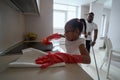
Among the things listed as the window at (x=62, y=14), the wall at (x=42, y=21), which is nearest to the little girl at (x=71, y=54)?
the wall at (x=42, y=21)

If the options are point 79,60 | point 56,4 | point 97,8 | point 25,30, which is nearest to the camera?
point 79,60

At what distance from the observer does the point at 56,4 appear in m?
3.92

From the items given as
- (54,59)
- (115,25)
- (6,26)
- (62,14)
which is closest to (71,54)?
(54,59)

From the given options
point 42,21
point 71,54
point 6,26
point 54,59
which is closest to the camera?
point 54,59

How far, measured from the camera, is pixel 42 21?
175 cm

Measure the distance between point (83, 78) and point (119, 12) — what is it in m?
2.58

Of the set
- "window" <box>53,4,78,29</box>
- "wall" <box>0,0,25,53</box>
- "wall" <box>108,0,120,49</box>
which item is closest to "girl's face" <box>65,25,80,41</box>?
"wall" <box>0,0,25,53</box>

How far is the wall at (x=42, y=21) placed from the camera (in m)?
1.68

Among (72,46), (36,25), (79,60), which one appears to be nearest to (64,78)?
(79,60)

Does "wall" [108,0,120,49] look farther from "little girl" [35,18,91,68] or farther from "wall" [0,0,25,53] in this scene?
"wall" [0,0,25,53]

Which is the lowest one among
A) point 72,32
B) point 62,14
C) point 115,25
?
point 72,32

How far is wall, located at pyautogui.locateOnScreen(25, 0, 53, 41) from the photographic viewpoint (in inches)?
66.1

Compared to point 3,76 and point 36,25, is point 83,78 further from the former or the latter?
point 36,25

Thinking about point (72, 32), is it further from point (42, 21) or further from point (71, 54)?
point (42, 21)
